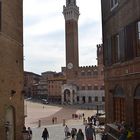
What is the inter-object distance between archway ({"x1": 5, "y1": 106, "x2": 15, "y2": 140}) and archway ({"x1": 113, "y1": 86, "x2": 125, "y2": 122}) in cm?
656

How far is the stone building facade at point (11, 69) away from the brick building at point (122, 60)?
19.1ft

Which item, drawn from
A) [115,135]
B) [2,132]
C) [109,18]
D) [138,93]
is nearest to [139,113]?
[138,93]

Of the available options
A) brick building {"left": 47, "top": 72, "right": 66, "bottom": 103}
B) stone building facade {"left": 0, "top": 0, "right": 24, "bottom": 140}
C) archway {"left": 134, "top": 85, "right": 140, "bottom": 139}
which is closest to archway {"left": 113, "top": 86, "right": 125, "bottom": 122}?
archway {"left": 134, "top": 85, "right": 140, "bottom": 139}

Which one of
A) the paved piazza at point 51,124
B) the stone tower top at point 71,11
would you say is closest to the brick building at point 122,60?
the paved piazza at point 51,124


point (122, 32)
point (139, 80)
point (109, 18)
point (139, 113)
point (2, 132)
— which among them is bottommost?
point (2, 132)

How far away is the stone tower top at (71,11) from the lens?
10856 centimetres

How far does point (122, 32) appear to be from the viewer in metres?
18.0

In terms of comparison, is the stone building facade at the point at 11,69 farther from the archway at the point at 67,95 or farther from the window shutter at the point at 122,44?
the archway at the point at 67,95

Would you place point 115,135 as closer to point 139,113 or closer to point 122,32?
point 139,113

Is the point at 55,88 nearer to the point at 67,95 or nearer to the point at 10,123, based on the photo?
the point at 67,95

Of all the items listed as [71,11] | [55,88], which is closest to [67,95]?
[55,88]

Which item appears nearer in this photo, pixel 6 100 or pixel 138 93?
pixel 138 93

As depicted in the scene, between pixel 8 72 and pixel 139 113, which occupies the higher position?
pixel 8 72

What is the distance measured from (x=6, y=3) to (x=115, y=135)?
10.3 metres
